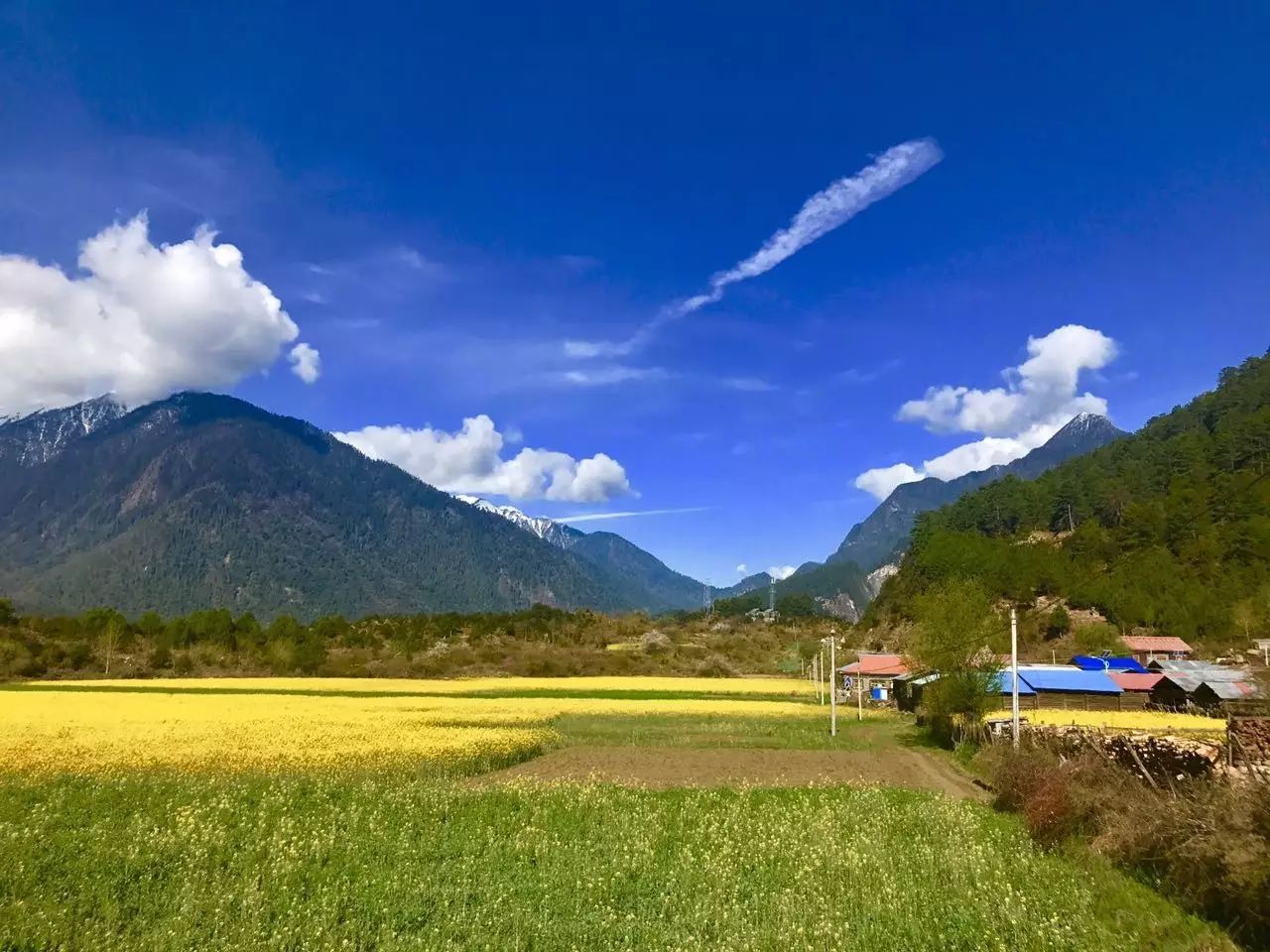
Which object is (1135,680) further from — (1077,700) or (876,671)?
(876,671)

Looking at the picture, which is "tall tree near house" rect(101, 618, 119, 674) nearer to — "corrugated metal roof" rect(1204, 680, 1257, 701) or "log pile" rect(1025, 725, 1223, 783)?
"log pile" rect(1025, 725, 1223, 783)

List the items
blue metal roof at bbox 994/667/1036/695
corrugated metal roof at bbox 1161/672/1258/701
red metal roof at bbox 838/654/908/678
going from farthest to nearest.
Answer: red metal roof at bbox 838/654/908/678 < corrugated metal roof at bbox 1161/672/1258/701 < blue metal roof at bbox 994/667/1036/695

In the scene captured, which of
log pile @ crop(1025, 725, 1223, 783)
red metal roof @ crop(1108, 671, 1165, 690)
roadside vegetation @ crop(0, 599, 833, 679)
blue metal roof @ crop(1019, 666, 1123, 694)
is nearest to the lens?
log pile @ crop(1025, 725, 1223, 783)

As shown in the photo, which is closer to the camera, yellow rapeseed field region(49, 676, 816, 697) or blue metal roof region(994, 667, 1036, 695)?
blue metal roof region(994, 667, 1036, 695)

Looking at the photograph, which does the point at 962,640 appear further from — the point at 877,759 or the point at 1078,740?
the point at 1078,740

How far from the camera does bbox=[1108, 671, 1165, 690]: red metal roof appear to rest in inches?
2327

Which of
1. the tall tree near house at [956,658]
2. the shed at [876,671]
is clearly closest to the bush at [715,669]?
the shed at [876,671]

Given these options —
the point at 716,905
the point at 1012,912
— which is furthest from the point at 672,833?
the point at 1012,912

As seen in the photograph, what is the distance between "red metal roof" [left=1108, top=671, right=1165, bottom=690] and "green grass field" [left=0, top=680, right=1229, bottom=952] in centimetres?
5192

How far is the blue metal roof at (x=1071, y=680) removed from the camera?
55.3 metres

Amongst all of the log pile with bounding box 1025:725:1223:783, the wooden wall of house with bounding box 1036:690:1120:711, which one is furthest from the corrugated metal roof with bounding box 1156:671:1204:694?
the log pile with bounding box 1025:725:1223:783

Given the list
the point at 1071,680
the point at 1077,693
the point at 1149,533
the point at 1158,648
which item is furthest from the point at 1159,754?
the point at 1149,533

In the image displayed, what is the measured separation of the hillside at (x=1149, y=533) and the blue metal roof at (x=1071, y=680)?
1602 centimetres

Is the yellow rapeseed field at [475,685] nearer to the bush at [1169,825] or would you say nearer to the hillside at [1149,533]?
the hillside at [1149,533]
